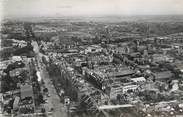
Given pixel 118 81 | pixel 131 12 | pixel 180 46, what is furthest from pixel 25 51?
pixel 180 46

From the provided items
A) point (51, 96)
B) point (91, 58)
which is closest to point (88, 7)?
point (91, 58)

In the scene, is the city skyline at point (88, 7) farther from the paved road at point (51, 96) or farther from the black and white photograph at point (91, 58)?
the paved road at point (51, 96)

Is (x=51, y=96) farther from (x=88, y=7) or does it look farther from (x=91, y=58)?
(x=88, y=7)

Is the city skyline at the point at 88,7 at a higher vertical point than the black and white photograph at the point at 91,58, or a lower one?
higher

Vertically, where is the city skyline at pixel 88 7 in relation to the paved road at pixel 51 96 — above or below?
above

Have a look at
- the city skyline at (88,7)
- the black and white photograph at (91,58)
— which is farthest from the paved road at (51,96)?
the city skyline at (88,7)

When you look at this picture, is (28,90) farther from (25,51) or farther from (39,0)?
(39,0)

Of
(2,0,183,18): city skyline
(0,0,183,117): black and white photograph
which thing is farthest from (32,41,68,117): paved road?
(2,0,183,18): city skyline
